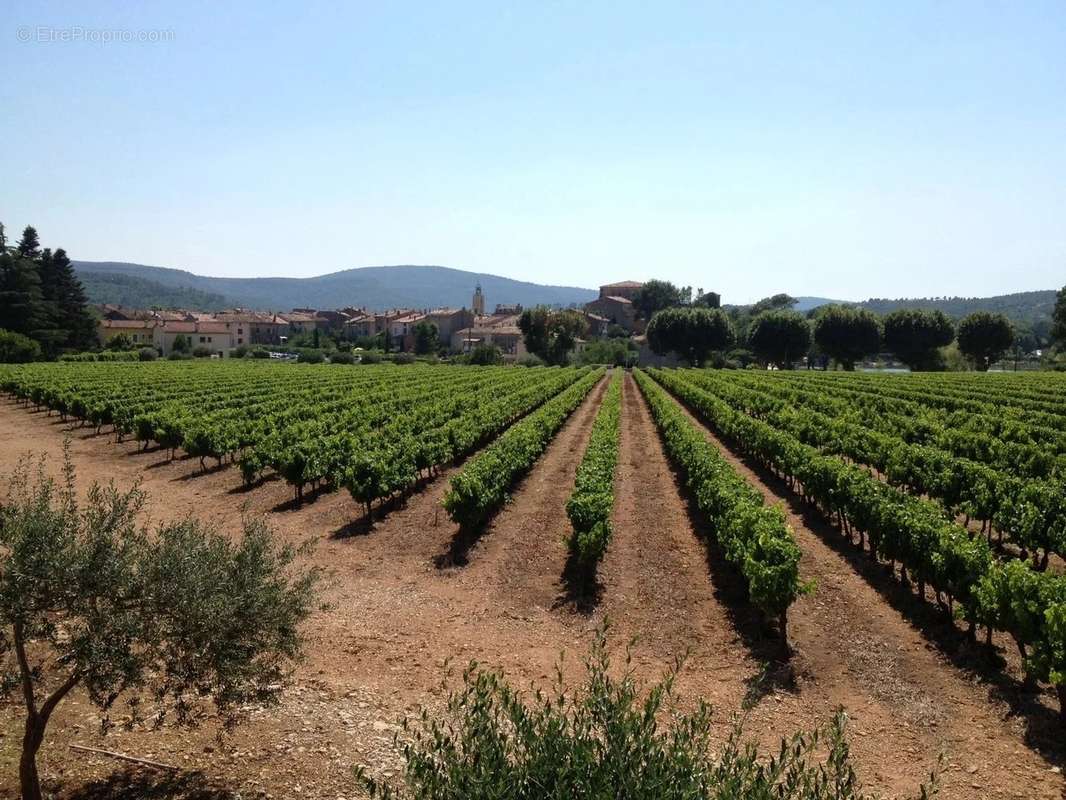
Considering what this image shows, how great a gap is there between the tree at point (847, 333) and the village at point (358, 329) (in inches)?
1375

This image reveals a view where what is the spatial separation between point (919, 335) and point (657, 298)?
78.1 meters

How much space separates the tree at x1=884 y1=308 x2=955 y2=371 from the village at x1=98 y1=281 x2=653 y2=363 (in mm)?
41865

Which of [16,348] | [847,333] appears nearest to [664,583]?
[847,333]

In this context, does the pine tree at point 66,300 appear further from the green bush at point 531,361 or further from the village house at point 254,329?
the green bush at point 531,361

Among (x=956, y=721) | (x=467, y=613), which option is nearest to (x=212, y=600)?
(x=467, y=613)

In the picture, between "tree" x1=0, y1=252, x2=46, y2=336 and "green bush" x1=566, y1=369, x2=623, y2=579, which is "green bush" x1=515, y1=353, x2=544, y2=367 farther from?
"green bush" x1=566, y1=369, x2=623, y2=579

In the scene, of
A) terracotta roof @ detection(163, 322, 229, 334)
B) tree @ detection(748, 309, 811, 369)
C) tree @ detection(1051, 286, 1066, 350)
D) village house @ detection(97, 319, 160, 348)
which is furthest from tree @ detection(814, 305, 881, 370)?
village house @ detection(97, 319, 160, 348)

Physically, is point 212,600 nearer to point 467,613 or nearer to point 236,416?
point 467,613

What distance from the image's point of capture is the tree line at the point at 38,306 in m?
84.9

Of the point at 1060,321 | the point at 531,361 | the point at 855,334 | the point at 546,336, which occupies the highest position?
the point at 1060,321

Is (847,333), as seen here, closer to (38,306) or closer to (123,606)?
(123,606)

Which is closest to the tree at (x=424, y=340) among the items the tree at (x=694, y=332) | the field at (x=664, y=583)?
the tree at (x=694, y=332)

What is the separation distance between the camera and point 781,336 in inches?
3910

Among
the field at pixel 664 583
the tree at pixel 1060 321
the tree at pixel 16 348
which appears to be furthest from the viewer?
the tree at pixel 1060 321
